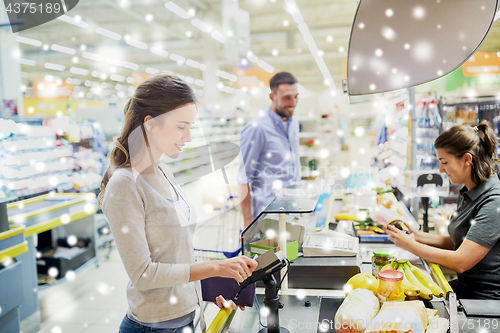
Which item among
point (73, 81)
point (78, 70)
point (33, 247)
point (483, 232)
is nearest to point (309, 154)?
point (33, 247)

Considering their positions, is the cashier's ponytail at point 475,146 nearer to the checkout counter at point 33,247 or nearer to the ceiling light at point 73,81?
the checkout counter at point 33,247

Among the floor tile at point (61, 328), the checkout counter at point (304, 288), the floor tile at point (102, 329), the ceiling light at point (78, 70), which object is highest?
the ceiling light at point (78, 70)

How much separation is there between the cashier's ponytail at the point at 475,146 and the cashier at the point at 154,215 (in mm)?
1302

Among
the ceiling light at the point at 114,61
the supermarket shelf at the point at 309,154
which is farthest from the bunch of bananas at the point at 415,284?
the ceiling light at the point at 114,61

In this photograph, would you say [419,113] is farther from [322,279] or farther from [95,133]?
[95,133]

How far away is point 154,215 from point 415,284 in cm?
113

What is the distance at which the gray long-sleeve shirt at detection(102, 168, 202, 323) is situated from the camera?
3.44ft

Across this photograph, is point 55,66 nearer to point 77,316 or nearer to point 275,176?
point 77,316

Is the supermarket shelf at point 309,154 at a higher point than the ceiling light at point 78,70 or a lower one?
lower

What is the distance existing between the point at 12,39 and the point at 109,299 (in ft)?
12.0

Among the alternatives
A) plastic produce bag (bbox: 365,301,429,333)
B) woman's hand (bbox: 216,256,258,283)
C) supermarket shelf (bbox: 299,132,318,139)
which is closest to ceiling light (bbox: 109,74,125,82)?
supermarket shelf (bbox: 299,132,318,139)

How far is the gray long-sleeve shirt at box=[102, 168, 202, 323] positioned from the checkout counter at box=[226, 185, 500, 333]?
1.05ft

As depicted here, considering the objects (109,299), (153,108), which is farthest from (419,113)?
(109,299)

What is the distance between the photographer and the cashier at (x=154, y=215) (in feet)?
3.48
